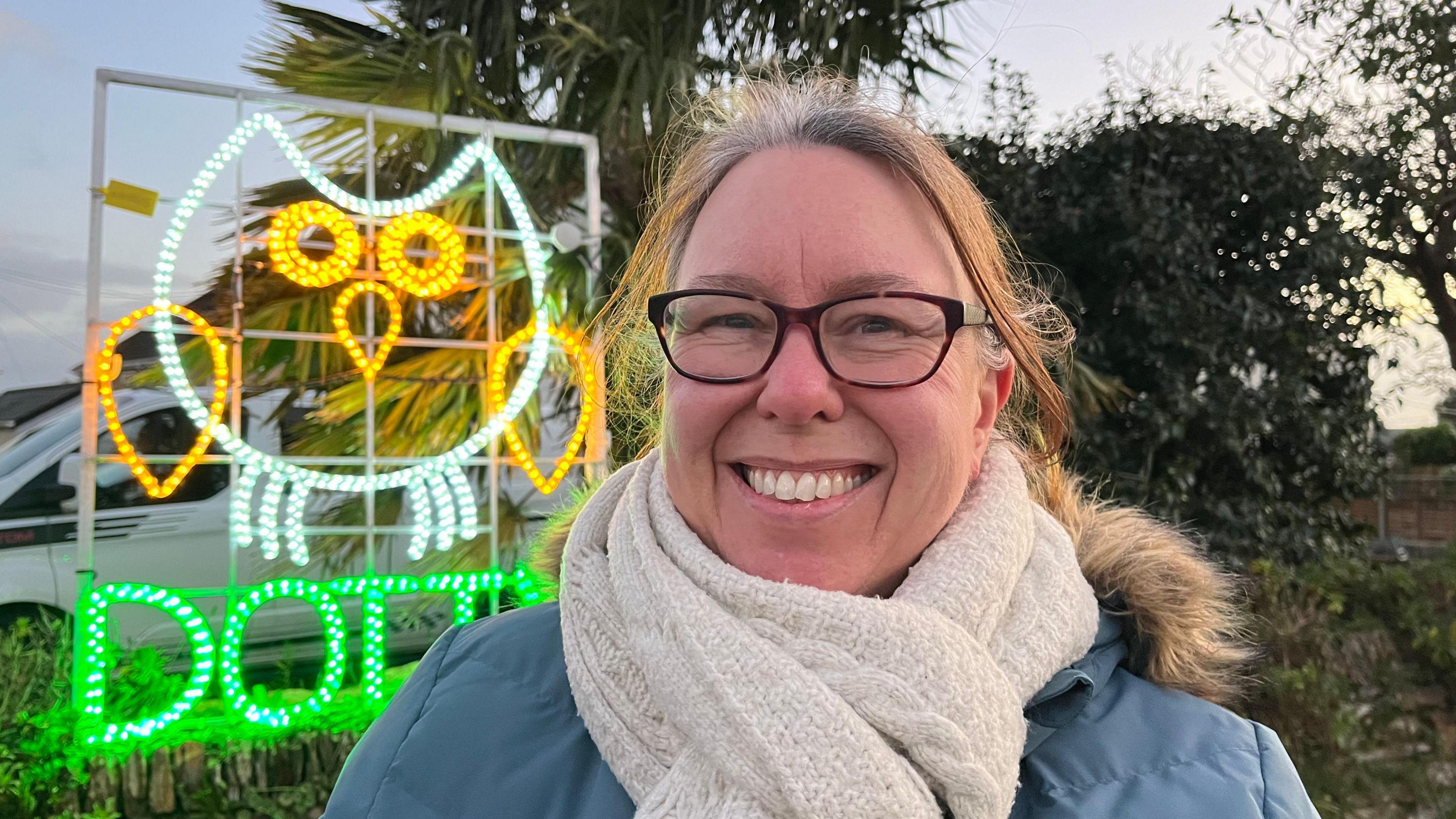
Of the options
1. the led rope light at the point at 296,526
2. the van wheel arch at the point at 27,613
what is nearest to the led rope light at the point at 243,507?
the led rope light at the point at 296,526

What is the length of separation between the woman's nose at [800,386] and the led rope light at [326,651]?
291cm

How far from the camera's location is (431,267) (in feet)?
12.4

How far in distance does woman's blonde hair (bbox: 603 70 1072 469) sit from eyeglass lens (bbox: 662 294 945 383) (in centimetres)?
16

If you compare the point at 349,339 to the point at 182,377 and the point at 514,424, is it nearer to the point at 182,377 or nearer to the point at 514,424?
the point at 182,377

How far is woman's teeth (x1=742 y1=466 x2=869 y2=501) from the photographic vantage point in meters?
1.15

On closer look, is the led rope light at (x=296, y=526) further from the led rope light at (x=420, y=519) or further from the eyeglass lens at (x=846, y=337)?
the eyeglass lens at (x=846, y=337)

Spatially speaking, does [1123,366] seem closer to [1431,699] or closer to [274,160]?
[1431,699]

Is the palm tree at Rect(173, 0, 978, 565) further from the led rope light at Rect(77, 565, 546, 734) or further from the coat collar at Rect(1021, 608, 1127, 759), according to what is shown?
the coat collar at Rect(1021, 608, 1127, 759)

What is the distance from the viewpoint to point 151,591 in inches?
128

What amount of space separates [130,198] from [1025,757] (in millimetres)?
3412

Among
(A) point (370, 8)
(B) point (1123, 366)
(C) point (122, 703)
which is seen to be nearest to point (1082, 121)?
(B) point (1123, 366)

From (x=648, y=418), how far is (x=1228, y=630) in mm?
1052

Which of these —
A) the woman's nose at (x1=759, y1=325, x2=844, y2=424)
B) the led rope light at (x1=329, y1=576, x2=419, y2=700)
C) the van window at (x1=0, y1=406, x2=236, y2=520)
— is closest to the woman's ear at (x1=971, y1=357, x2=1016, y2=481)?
the woman's nose at (x1=759, y1=325, x2=844, y2=424)

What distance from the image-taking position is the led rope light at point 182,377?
3191mm
